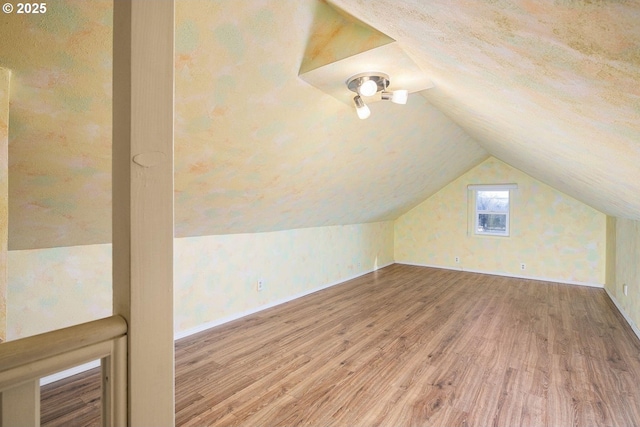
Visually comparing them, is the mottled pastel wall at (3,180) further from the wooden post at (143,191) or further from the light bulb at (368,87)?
the light bulb at (368,87)

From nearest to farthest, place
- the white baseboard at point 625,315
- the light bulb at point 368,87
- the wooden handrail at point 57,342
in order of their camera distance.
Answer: the wooden handrail at point 57,342, the light bulb at point 368,87, the white baseboard at point 625,315

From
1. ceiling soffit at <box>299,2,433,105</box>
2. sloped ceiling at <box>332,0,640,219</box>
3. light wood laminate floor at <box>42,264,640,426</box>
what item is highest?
ceiling soffit at <box>299,2,433,105</box>

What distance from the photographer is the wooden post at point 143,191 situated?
65 centimetres

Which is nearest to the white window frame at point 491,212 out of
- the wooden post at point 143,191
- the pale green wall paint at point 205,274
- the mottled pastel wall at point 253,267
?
the pale green wall paint at point 205,274

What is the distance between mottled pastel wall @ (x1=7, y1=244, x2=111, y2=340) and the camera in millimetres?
2193

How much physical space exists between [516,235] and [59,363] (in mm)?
6855

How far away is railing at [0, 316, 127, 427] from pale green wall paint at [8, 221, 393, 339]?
7.43 ft

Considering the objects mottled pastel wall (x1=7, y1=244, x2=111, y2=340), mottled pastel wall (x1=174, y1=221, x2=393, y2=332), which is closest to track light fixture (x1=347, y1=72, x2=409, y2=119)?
mottled pastel wall (x1=174, y1=221, x2=393, y2=332)

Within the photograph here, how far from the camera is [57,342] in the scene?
0.58m

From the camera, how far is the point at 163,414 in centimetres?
72

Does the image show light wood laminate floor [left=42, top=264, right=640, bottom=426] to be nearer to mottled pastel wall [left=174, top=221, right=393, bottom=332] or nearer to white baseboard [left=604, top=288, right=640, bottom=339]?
white baseboard [left=604, top=288, right=640, bottom=339]

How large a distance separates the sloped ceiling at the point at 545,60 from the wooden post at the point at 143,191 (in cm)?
84

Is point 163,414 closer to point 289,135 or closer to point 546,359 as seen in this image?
point 289,135

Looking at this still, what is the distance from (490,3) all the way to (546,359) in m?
3.10
